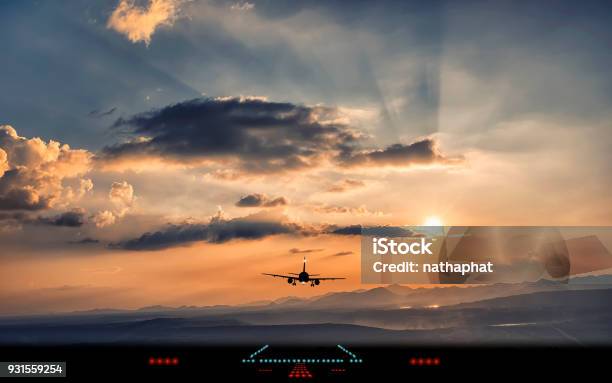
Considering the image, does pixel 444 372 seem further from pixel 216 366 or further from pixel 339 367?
pixel 216 366

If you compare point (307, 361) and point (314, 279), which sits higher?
point (314, 279)

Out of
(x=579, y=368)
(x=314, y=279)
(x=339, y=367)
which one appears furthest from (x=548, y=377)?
(x=314, y=279)

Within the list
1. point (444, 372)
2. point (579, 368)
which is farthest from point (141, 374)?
point (579, 368)

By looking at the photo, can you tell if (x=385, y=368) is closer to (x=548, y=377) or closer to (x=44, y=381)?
(x=548, y=377)

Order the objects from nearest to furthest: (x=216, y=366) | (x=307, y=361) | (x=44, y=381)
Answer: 1. (x=44, y=381)
2. (x=216, y=366)
3. (x=307, y=361)

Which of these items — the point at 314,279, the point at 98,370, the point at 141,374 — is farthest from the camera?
the point at 314,279

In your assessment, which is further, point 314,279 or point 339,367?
point 314,279

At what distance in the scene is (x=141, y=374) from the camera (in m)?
67.7

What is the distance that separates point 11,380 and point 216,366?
76.4 ft

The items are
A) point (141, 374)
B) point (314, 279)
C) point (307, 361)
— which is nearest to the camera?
point (141, 374)

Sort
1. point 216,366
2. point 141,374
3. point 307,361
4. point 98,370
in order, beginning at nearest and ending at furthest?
1. point 141,374
2. point 98,370
3. point 216,366
4. point 307,361

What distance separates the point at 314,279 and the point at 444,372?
87256 millimetres

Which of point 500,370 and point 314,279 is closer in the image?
point 500,370

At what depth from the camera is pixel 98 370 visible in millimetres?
72375
